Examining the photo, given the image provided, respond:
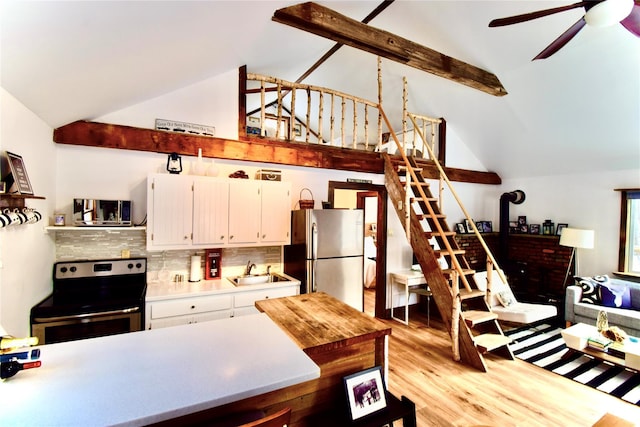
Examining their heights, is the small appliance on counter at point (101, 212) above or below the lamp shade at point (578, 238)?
above

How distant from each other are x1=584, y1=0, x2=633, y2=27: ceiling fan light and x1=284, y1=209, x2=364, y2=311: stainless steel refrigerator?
8.54 feet

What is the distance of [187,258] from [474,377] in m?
3.26

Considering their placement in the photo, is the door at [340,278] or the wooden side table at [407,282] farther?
the wooden side table at [407,282]

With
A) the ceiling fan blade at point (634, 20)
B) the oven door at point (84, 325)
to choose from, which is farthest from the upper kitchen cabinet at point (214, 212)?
the ceiling fan blade at point (634, 20)

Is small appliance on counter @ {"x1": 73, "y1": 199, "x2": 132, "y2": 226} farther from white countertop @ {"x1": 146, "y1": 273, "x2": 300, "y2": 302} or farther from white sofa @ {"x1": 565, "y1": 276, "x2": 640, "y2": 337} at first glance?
white sofa @ {"x1": 565, "y1": 276, "x2": 640, "y2": 337}

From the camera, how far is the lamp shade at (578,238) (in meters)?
4.38

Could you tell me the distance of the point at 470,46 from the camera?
3.70 meters

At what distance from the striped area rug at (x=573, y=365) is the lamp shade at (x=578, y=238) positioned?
1.34m

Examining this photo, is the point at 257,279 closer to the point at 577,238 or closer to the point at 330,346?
the point at 330,346

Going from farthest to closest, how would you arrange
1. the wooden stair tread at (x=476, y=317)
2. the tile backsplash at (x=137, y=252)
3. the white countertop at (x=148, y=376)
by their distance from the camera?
the wooden stair tread at (x=476, y=317) → the tile backsplash at (x=137, y=252) → the white countertop at (x=148, y=376)

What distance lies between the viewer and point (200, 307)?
2848 millimetres

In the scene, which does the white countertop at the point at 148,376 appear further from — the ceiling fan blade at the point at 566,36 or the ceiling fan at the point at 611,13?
the ceiling fan blade at the point at 566,36

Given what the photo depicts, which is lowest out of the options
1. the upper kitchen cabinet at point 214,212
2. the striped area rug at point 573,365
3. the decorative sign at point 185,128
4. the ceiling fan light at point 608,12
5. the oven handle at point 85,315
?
the striped area rug at point 573,365

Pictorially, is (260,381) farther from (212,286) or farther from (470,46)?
(470,46)
